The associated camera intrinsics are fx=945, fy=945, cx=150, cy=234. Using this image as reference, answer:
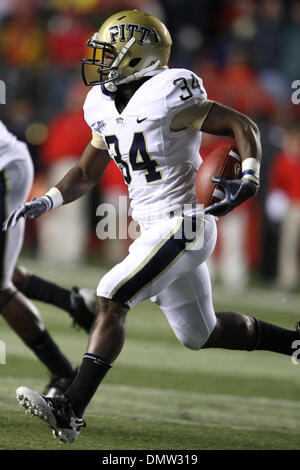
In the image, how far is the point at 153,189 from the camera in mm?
3842

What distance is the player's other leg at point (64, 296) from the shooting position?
4.83 m

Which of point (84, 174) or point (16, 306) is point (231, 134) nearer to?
point (84, 174)

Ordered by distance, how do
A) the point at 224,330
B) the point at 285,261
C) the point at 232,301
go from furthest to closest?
the point at 285,261 < the point at 232,301 < the point at 224,330

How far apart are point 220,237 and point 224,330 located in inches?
223

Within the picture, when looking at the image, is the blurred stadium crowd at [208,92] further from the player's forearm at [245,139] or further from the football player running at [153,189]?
the player's forearm at [245,139]

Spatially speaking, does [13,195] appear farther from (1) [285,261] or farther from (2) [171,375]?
(1) [285,261]

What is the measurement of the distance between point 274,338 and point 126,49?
1406 mm

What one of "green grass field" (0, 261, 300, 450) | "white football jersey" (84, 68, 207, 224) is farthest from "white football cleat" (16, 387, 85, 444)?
"white football jersey" (84, 68, 207, 224)

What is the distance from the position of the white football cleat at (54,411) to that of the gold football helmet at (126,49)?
4.20ft

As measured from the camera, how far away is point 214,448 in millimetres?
3879

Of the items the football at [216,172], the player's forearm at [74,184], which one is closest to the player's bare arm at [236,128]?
the football at [216,172]

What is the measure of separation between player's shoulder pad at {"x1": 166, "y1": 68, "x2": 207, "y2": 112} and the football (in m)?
0.24

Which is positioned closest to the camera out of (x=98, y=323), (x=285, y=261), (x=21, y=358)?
(x=98, y=323)
